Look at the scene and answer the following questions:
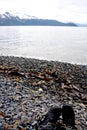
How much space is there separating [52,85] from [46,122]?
271 inches


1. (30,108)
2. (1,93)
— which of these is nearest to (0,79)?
(1,93)

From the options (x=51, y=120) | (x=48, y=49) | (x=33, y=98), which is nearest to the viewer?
(x=51, y=120)

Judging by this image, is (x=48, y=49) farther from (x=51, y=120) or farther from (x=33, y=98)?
(x=51, y=120)

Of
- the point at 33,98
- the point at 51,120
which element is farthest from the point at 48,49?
the point at 51,120

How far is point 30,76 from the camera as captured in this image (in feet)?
57.3

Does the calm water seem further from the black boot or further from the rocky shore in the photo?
the black boot

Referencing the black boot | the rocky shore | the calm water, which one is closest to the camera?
the black boot

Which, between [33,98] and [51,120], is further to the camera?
[33,98]

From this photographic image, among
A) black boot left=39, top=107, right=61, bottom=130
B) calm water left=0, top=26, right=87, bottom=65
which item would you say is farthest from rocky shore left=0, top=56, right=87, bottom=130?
calm water left=0, top=26, right=87, bottom=65

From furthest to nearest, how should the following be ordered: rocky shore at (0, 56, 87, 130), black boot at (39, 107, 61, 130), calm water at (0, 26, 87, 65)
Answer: calm water at (0, 26, 87, 65) → rocky shore at (0, 56, 87, 130) → black boot at (39, 107, 61, 130)

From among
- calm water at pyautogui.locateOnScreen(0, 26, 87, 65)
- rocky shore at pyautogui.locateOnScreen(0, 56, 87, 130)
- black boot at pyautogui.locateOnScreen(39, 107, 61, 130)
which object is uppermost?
black boot at pyautogui.locateOnScreen(39, 107, 61, 130)

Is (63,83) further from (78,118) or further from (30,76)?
(78,118)

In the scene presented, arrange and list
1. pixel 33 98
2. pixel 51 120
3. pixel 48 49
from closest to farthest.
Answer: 1. pixel 51 120
2. pixel 33 98
3. pixel 48 49

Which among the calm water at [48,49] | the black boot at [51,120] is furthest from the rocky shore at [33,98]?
the calm water at [48,49]
